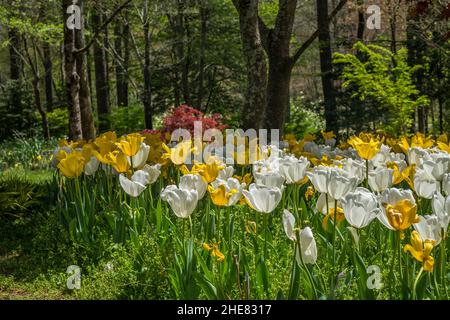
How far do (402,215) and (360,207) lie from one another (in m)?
0.23

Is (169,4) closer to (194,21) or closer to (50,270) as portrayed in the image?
(194,21)

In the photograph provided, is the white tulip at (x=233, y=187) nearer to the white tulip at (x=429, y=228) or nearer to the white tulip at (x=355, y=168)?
the white tulip at (x=355, y=168)

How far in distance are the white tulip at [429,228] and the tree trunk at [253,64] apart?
4.68m

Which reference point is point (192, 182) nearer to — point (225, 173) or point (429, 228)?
point (225, 173)

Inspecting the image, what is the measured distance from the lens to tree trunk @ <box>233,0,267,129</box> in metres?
6.72

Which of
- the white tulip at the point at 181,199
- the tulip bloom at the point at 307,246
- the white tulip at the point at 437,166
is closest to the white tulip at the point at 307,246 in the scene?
the tulip bloom at the point at 307,246

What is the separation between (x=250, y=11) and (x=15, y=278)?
13.3 feet

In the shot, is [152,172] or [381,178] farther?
[152,172]

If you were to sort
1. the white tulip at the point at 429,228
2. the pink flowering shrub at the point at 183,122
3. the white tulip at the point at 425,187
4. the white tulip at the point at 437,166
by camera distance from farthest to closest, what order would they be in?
the pink flowering shrub at the point at 183,122, the white tulip at the point at 437,166, the white tulip at the point at 425,187, the white tulip at the point at 429,228

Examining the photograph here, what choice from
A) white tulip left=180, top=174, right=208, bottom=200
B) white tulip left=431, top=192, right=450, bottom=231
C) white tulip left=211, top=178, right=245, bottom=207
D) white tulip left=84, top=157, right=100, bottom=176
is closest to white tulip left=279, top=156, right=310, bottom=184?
white tulip left=211, top=178, right=245, bottom=207

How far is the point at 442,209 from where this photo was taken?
236 cm

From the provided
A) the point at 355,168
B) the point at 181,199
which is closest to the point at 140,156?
the point at 181,199

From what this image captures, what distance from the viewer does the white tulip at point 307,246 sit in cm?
230
